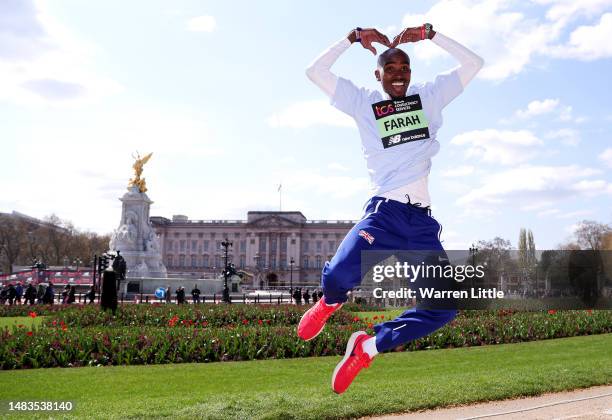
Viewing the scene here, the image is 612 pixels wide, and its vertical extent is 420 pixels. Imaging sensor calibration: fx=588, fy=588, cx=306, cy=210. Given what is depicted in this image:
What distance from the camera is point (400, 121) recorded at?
14.5 ft

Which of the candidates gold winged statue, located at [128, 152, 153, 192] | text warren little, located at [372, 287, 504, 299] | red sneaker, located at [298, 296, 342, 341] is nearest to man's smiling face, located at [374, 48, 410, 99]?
text warren little, located at [372, 287, 504, 299]

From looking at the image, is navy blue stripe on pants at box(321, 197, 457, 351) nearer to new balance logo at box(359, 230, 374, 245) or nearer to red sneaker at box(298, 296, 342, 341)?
new balance logo at box(359, 230, 374, 245)

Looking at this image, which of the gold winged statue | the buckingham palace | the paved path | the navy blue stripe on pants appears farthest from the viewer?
the buckingham palace

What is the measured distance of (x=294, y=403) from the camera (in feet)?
25.3

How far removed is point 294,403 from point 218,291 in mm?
39251

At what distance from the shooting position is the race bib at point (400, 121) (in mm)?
4398

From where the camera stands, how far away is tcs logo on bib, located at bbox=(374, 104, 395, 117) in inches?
176

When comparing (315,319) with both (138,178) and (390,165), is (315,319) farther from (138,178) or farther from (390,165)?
(138,178)

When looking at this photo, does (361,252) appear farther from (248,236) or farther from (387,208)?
(248,236)

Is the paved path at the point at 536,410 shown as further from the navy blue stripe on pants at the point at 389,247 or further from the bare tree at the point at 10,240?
the bare tree at the point at 10,240

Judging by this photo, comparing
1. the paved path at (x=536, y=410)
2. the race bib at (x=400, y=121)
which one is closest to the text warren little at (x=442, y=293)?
the race bib at (x=400, y=121)

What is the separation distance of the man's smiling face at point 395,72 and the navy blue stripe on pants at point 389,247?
885 millimetres

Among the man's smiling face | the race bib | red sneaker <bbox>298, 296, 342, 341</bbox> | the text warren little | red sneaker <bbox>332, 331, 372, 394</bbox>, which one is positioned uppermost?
the man's smiling face

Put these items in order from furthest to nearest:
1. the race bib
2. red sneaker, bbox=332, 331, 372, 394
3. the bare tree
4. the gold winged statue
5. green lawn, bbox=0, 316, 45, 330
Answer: the bare tree → the gold winged statue → green lawn, bbox=0, 316, 45, 330 → the race bib → red sneaker, bbox=332, 331, 372, 394
